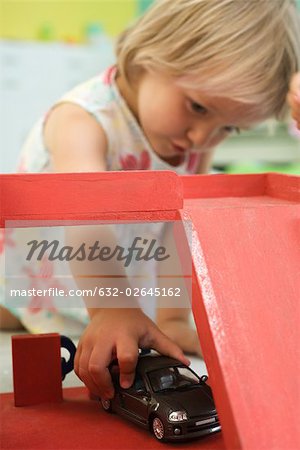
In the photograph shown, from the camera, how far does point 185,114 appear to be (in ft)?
3.12

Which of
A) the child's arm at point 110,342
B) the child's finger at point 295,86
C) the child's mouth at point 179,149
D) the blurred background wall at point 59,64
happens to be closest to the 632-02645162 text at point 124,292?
the child's arm at point 110,342

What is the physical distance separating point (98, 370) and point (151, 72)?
→ 54 cm

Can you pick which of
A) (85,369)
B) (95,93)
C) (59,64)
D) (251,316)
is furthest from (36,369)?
(59,64)

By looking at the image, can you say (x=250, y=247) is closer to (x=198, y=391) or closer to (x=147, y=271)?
(x=198, y=391)

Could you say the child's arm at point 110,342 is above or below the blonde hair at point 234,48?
below

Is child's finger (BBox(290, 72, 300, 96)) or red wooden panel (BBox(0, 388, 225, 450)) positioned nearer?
red wooden panel (BBox(0, 388, 225, 450))

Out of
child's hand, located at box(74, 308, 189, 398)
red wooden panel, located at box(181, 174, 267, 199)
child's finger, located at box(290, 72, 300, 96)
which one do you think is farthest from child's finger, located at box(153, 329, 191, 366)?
child's finger, located at box(290, 72, 300, 96)

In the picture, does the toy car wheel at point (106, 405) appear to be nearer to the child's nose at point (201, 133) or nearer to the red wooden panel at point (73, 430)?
the red wooden panel at point (73, 430)

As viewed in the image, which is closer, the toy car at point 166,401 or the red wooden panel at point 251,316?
the red wooden panel at point 251,316

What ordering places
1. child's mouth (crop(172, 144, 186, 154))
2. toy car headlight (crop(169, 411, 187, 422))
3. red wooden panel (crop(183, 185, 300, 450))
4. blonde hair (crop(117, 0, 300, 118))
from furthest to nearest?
child's mouth (crop(172, 144, 186, 154))
blonde hair (crop(117, 0, 300, 118))
toy car headlight (crop(169, 411, 187, 422))
red wooden panel (crop(183, 185, 300, 450))

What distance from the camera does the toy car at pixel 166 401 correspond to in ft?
1.69

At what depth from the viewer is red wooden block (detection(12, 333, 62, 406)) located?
0.62m

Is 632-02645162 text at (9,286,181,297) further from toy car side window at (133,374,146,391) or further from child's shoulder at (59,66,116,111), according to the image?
child's shoulder at (59,66,116,111)

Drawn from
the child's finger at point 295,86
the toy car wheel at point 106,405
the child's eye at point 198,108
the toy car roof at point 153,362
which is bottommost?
the toy car wheel at point 106,405
